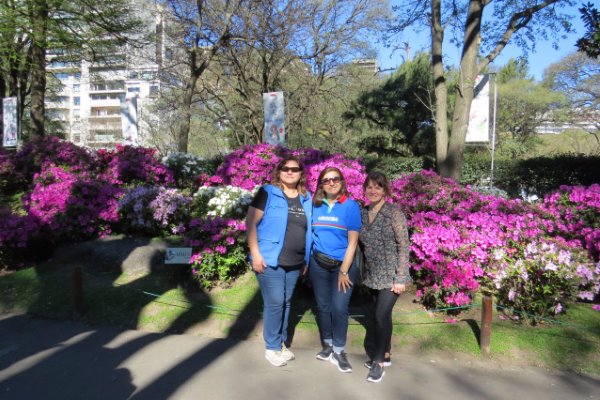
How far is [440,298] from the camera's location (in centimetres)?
477

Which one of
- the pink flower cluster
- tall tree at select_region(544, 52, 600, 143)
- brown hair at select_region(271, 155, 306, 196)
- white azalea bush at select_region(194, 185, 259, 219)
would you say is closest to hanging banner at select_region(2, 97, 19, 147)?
the pink flower cluster

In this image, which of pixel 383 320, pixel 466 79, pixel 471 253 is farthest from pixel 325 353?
pixel 466 79

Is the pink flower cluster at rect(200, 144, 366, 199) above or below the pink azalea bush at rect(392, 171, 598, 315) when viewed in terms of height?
above

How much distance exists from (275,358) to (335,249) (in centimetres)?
112

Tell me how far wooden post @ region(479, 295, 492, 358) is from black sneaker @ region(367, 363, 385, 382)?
109cm

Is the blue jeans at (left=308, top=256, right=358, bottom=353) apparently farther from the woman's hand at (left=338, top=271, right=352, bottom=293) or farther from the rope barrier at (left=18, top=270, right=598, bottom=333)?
the rope barrier at (left=18, top=270, right=598, bottom=333)

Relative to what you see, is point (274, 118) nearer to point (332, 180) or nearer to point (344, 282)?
point (332, 180)

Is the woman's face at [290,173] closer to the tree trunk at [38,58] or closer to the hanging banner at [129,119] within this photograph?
the hanging banner at [129,119]

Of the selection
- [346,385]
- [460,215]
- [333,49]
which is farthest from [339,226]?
[333,49]

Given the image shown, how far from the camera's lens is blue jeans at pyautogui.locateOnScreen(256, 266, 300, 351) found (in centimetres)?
355

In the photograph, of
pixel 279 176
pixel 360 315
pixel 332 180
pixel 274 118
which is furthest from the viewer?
pixel 274 118

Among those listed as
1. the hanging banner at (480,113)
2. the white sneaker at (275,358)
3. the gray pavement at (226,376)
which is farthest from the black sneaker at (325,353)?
the hanging banner at (480,113)

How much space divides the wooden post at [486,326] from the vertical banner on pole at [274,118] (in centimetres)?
697

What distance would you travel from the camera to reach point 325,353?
152 inches
